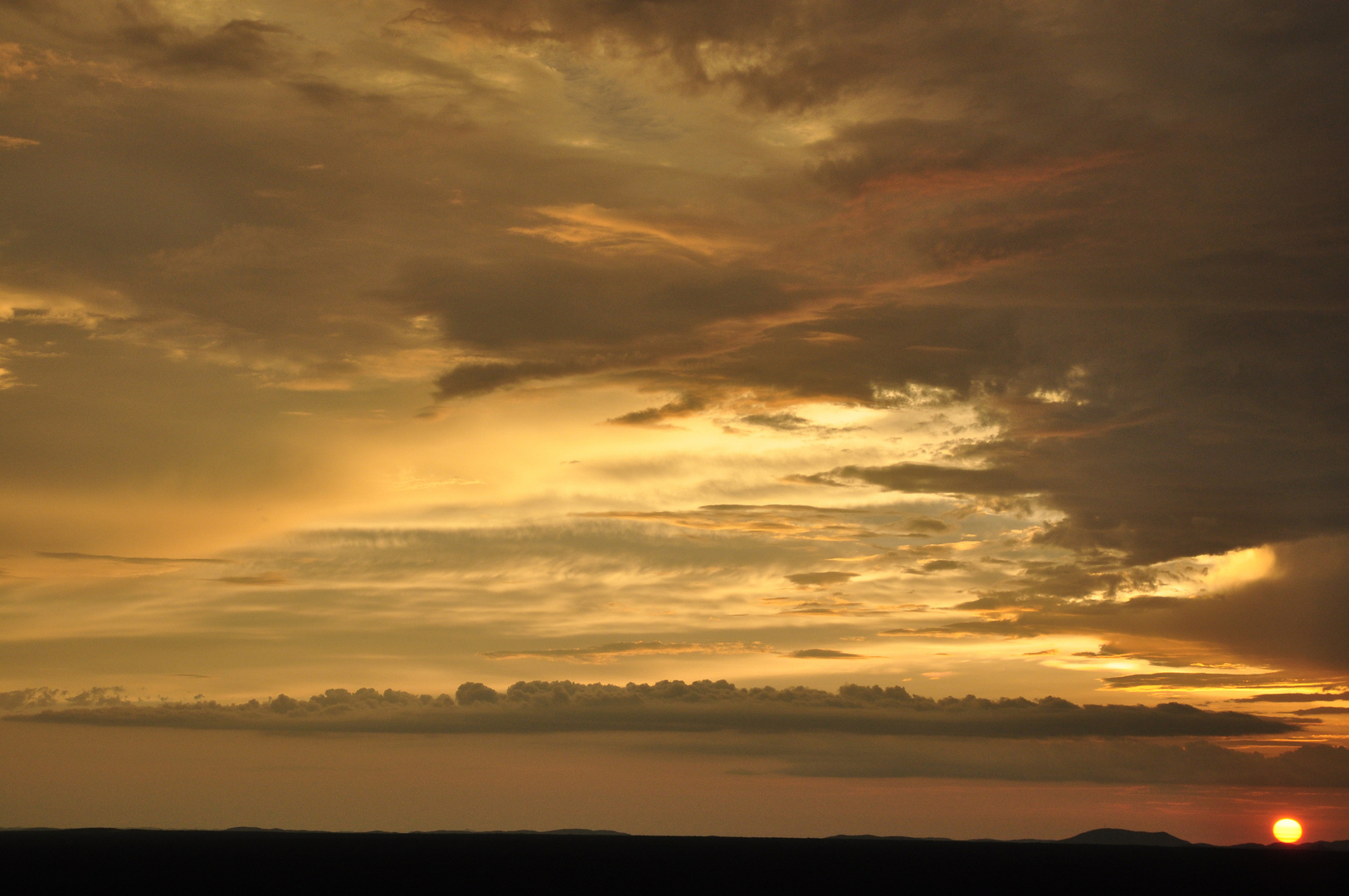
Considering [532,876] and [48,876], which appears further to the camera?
[532,876]

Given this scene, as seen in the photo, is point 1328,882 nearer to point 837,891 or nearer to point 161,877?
point 837,891

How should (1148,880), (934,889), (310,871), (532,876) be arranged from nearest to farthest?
(934,889)
(532,876)
(310,871)
(1148,880)

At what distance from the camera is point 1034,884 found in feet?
570

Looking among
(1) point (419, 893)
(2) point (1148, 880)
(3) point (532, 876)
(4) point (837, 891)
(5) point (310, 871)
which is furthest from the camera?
(2) point (1148, 880)

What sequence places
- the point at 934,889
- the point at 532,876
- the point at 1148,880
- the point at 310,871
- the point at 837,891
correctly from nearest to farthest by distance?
the point at 837,891 < the point at 934,889 < the point at 532,876 < the point at 310,871 < the point at 1148,880

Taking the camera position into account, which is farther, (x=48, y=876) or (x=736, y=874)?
(x=736, y=874)

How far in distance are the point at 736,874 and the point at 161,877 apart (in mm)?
87704

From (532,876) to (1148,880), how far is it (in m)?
108

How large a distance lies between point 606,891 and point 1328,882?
141 m

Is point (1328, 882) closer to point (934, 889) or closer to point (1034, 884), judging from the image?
point (1034, 884)

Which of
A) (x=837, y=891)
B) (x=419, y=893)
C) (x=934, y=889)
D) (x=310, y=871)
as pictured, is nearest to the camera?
(x=419, y=893)

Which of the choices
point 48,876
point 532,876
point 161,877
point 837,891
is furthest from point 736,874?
point 48,876

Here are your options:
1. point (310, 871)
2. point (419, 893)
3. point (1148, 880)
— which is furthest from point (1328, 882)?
point (310, 871)

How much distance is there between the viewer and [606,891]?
427 ft
